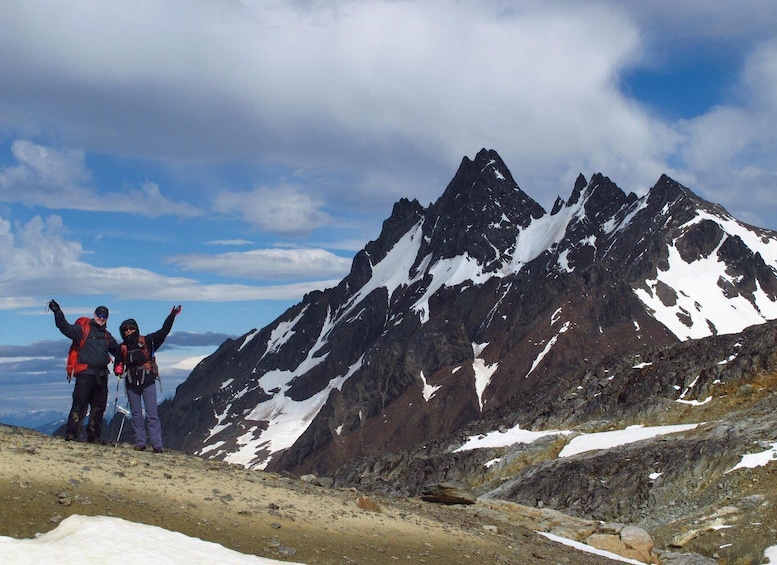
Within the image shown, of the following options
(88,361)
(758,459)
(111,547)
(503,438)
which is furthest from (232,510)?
(503,438)

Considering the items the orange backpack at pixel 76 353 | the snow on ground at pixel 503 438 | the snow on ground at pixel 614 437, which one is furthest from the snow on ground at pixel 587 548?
the snow on ground at pixel 503 438

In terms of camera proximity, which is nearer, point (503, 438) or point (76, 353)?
point (76, 353)

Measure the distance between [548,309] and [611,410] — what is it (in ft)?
404

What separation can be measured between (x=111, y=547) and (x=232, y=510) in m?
4.26

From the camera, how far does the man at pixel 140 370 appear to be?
20.6m

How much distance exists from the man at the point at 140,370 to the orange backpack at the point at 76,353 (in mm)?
928

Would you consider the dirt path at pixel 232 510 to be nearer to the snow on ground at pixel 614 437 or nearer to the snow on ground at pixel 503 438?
the snow on ground at pixel 614 437

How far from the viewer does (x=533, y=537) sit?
21109mm

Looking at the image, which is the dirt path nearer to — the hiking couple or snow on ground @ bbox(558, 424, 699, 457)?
the hiking couple

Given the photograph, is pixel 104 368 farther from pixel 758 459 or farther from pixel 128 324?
pixel 758 459

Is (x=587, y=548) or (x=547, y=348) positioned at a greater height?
Result: (x=547, y=348)

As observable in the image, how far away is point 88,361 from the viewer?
19.9 m

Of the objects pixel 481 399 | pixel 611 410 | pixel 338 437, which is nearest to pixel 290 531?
pixel 611 410

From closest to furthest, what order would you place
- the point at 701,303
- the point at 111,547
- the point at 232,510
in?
the point at 111,547 → the point at 232,510 → the point at 701,303
